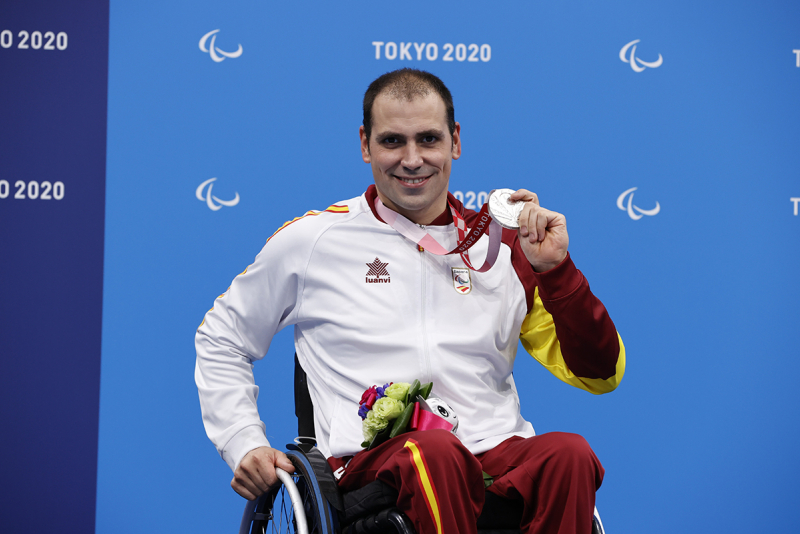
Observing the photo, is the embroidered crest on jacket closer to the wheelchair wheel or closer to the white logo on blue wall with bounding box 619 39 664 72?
the wheelchair wheel

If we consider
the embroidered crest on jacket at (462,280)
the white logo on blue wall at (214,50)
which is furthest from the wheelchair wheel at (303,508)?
the white logo on blue wall at (214,50)

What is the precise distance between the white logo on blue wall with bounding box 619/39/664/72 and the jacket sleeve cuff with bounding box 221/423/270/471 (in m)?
2.18

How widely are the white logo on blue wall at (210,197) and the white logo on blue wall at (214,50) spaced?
0.49m

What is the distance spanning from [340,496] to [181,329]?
147 centimetres

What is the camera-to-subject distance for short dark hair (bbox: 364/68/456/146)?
180cm

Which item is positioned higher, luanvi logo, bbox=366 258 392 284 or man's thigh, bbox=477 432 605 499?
luanvi logo, bbox=366 258 392 284

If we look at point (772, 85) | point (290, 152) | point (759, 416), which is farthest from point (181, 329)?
point (772, 85)

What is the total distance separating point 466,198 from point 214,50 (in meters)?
1.17

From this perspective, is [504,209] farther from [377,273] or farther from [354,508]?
[354,508]

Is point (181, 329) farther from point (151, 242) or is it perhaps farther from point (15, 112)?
point (15, 112)

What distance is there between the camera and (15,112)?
2.71 m

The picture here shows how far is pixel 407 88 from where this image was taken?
5.92 feet

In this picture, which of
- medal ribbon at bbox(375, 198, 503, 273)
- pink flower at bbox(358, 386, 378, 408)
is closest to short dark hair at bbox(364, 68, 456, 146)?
medal ribbon at bbox(375, 198, 503, 273)

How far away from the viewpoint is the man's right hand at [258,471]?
160 cm
